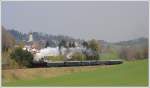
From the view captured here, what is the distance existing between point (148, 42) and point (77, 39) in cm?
47

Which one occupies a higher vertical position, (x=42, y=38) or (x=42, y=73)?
(x=42, y=38)

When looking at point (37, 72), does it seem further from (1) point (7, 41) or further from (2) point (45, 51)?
(1) point (7, 41)

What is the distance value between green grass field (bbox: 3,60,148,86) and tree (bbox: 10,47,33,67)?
127 millimetres

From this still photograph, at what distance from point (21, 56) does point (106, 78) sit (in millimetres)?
587

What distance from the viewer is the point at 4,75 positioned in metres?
3.02

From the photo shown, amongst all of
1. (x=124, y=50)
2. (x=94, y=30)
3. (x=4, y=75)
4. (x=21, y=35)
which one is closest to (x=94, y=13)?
(x=94, y=30)

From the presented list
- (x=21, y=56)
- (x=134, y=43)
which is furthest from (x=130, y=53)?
(x=21, y=56)

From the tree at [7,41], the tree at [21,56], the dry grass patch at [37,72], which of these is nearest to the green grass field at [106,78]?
the dry grass patch at [37,72]

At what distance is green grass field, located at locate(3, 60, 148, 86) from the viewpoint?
2994 millimetres

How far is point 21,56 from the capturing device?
3018mm

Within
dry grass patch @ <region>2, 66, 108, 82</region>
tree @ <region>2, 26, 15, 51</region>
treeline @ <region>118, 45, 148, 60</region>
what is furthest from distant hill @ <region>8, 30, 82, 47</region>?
treeline @ <region>118, 45, 148, 60</region>

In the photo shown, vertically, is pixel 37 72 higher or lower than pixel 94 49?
lower

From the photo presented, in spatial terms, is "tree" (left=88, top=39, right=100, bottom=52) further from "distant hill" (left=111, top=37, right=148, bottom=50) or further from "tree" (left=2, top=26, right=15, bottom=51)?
"tree" (left=2, top=26, right=15, bottom=51)

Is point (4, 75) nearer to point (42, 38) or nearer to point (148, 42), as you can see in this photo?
point (42, 38)
